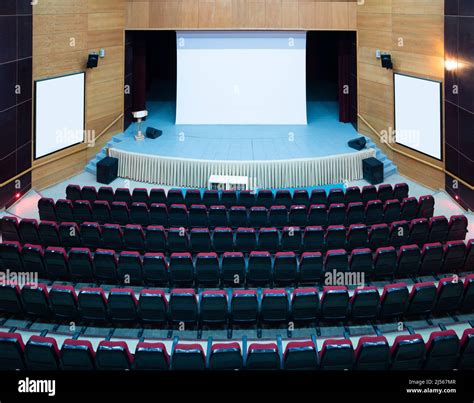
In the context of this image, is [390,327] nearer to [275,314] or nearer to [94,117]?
[275,314]

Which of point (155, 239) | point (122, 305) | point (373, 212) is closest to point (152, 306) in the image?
point (122, 305)

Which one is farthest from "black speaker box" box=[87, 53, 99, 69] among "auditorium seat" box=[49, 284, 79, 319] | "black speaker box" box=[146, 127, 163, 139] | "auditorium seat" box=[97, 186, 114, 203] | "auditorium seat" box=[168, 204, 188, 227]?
"auditorium seat" box=[49, 284, 79, 319]

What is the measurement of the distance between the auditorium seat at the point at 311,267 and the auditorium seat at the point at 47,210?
5097mm

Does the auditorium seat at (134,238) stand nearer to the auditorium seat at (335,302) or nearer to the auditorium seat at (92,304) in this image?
the auditorium seat at (92,304)

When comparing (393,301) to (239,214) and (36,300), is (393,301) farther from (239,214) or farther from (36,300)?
(36,300)

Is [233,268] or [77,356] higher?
[233,268]

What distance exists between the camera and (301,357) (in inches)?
211

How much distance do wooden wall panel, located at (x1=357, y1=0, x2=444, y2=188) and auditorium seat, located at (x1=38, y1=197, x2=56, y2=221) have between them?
8.63 meters

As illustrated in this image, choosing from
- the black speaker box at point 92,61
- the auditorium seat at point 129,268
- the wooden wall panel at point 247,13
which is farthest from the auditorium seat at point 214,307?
the wooden wall panel at point 247,13

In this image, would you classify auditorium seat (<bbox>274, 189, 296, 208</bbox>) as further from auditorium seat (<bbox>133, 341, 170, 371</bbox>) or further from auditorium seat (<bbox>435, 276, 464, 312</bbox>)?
auditorium seat (<bbox>133, 341, 170, 371</bbox>)

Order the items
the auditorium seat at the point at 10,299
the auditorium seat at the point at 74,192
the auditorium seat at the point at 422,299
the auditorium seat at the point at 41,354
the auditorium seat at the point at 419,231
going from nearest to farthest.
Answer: the auditorium seat at the point at 41,354 → the auditorium seat at the point at 422,299 → the auditorium seat at the point at 10,299 → the auditorium seat at the point at 419,231 → the auditorium seat at the point at 74,192

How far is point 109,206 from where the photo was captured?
10.0 metres

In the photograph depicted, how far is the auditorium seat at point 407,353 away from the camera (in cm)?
542

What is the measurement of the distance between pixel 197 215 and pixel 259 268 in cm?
242
